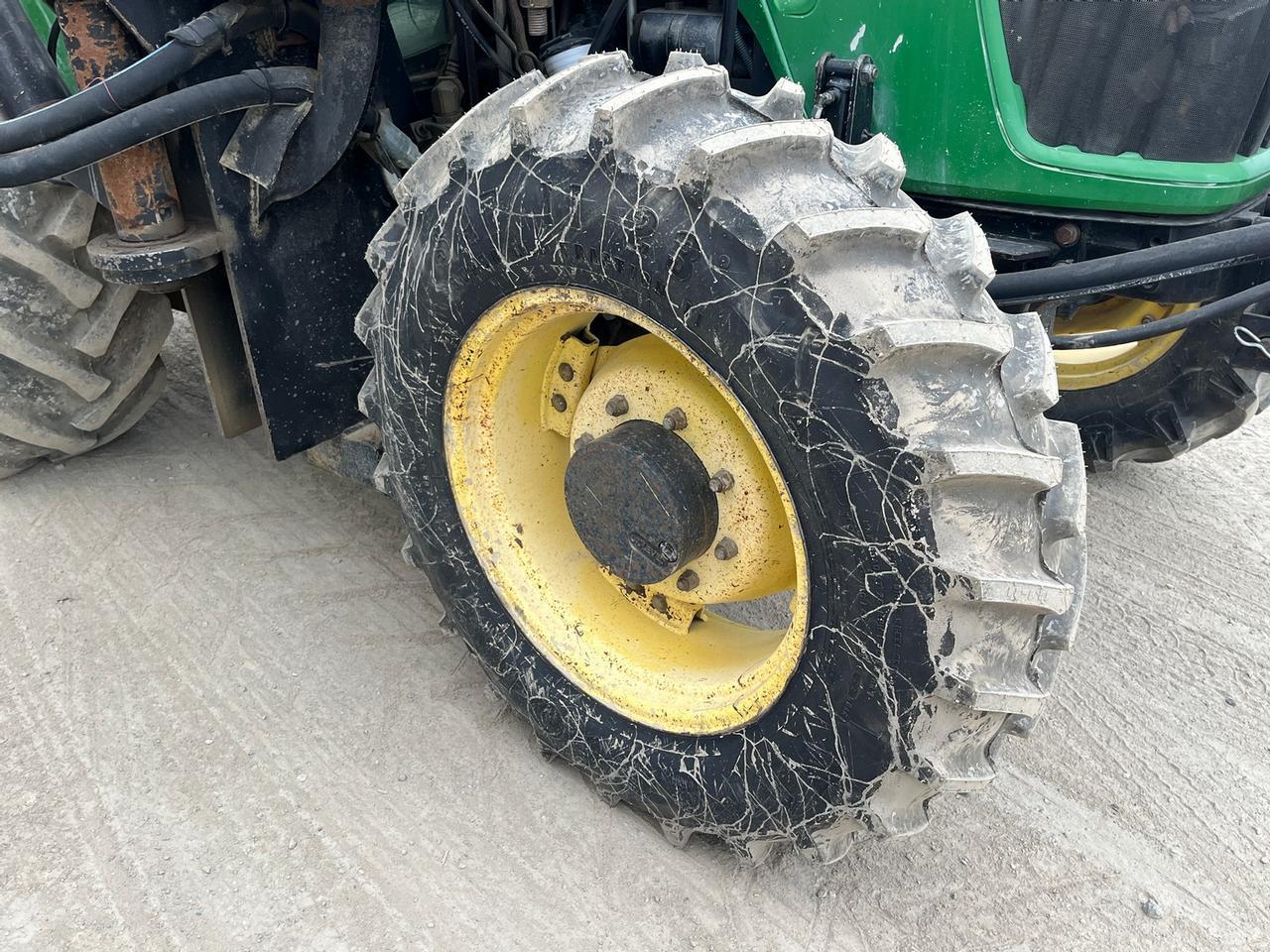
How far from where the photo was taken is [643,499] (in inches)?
72.3

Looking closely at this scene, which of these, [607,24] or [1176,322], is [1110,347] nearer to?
[1176,322]

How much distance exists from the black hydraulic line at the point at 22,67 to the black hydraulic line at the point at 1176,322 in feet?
7.13

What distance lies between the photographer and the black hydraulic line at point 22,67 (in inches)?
81.8

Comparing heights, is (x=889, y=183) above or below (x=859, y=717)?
above

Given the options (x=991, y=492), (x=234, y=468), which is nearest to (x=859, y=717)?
(x=991, y=492)

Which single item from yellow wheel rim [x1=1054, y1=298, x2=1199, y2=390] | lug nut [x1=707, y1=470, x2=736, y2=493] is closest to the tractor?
lug nut [x1=707, y1=470, x2=736, y2=493]

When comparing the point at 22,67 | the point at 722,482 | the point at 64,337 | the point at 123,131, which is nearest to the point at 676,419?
the point at 722,482

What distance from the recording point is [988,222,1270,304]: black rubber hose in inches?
67.9

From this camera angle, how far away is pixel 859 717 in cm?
163

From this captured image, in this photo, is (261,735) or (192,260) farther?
(261,735)

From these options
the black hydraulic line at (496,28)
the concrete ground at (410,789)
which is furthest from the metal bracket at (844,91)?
the concrete ground at (410,789)

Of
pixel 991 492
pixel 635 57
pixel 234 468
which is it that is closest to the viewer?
pixel 991 492

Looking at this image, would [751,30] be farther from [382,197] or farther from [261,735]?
[261,735]

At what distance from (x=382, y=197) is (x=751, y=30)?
0.93 m
